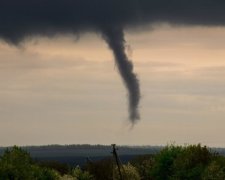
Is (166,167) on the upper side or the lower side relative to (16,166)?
upper

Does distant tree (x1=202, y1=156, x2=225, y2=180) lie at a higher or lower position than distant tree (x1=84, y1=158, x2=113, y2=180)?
lower

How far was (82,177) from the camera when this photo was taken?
145875mm

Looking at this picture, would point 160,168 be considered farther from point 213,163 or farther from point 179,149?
point 213,163

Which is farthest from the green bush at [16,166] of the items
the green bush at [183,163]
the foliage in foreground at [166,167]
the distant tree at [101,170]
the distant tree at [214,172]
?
the distant tree at [101,170]

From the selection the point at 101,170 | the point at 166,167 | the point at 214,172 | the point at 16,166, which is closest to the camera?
the point at 16,166

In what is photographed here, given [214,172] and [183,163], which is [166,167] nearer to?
[183,163]

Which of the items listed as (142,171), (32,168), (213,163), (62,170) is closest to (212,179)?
(213,163)

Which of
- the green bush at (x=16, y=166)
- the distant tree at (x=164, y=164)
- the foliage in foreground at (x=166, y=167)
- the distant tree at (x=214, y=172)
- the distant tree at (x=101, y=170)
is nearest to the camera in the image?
the green bush at (x=16, y=166)

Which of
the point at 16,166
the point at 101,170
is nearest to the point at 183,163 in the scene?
the point at 16,166

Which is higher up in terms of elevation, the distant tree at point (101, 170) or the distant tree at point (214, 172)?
the distant tree at point (101, 170)

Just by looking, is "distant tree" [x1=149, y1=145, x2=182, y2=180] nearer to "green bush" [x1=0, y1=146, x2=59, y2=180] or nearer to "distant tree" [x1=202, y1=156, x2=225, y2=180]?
"distant tree" [x1=202, y1=156, x2=225, y2=180]

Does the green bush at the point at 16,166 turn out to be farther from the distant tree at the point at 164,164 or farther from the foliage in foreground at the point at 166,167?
the distant tree at the point at 164,164

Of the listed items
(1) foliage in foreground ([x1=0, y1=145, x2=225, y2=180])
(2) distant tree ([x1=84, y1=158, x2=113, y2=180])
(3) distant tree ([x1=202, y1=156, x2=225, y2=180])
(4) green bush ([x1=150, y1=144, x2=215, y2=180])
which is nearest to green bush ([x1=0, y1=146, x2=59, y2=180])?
(1) foliage in foreground ([x1=0, y1=145, x2=225, y2=180])

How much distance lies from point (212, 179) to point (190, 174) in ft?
17.1
